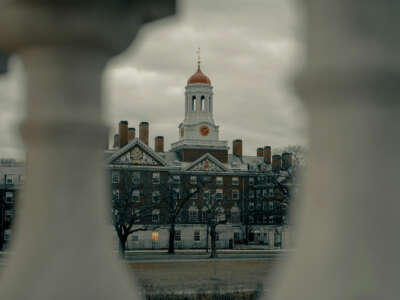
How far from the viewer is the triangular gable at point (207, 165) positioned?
2940 inches

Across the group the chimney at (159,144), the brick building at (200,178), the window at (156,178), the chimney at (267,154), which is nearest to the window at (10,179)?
the brick building at (200,178)

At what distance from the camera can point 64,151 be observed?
1.38 m

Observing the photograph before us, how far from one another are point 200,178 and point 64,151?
67139 mm

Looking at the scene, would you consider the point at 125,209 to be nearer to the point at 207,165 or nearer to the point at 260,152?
the point at 207,165

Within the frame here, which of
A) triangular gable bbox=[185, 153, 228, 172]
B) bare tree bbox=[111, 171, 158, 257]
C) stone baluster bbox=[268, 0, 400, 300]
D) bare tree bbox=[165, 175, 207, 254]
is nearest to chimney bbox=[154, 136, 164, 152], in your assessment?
triangular gable bbox=[185, 153, 228, 172]

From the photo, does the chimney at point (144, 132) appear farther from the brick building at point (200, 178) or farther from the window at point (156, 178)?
the window at point (156, 178)

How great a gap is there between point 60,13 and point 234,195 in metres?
77.2

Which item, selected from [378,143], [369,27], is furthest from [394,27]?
[378,143]

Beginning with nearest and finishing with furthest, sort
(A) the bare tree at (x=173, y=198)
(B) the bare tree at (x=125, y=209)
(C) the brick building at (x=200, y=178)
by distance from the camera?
(B) the bare tree at (x=125, y=209)
(A) the bare tree at (x=173, y=198)
(C) the brick building at (x=200, y=178)

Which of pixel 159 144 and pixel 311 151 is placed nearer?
pixel 311 151

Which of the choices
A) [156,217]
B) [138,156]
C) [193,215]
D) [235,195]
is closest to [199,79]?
[235,195]

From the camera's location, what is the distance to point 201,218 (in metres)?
73.9

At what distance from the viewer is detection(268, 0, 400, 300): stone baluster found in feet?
3.35

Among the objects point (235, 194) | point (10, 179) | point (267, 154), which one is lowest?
point (235, 194)
